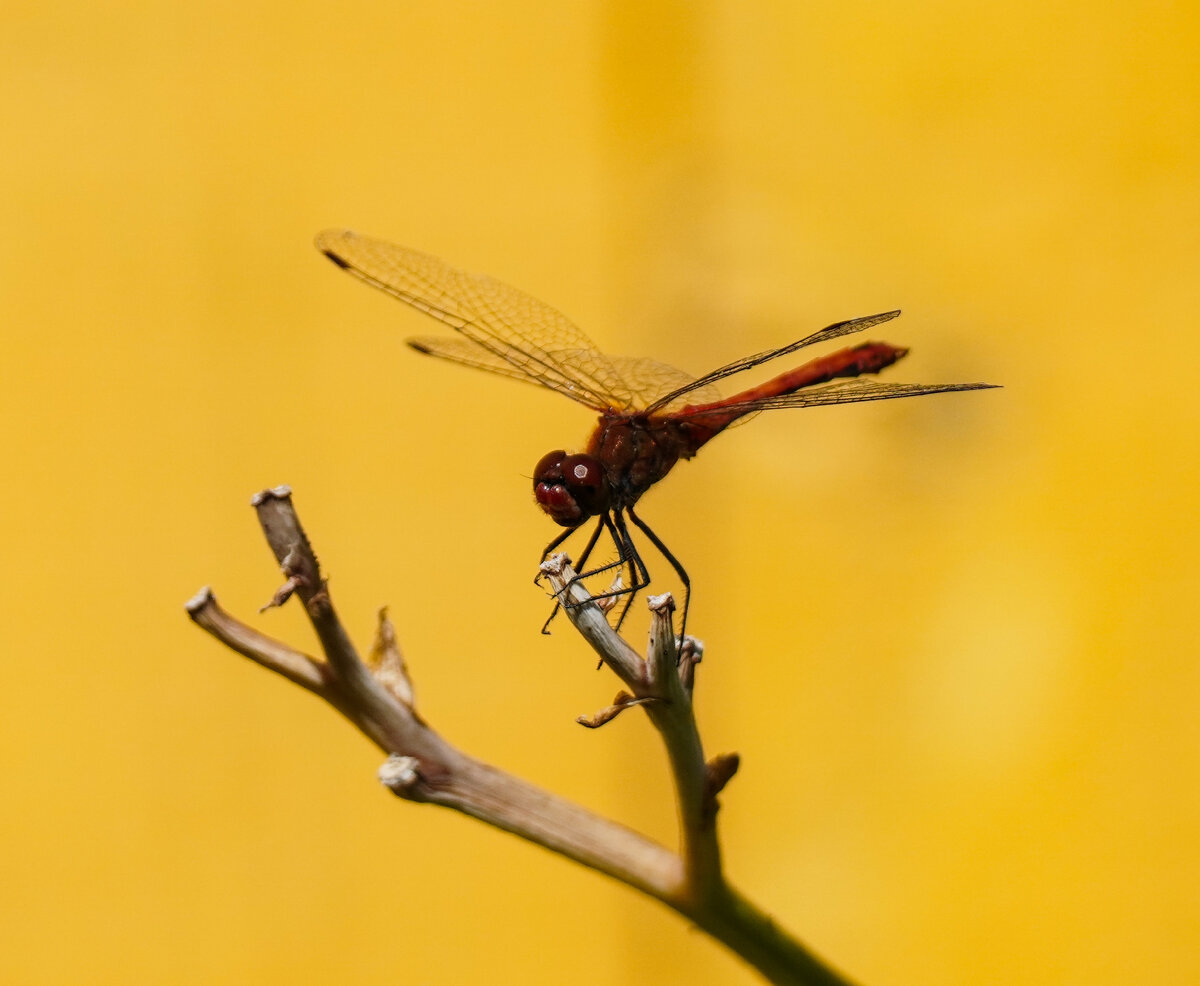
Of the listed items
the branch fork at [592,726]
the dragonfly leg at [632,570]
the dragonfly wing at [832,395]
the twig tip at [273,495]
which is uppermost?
the dragonfly wing at [832,395]

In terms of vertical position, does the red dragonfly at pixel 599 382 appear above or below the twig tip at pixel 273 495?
above

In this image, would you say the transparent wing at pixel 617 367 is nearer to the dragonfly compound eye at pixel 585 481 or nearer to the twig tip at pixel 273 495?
the dragonfly compound eye at pixel 585 481

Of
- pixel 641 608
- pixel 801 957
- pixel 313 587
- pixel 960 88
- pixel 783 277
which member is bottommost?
pixel 801 957

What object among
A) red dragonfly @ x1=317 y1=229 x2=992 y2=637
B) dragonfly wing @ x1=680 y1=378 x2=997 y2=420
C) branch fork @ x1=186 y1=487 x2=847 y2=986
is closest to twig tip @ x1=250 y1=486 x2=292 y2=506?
branch fork @ x1=186 y1=487 x2=847 y2=986

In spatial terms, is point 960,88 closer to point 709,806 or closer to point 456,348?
point 456,348

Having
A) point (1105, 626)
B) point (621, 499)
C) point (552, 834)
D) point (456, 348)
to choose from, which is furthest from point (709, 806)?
point (1105, 626)

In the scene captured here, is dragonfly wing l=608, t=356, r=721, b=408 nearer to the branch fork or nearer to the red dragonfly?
the red dragonfly

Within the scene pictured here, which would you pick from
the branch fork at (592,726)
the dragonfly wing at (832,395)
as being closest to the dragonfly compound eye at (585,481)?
the dragonfly wing at (832,395)
